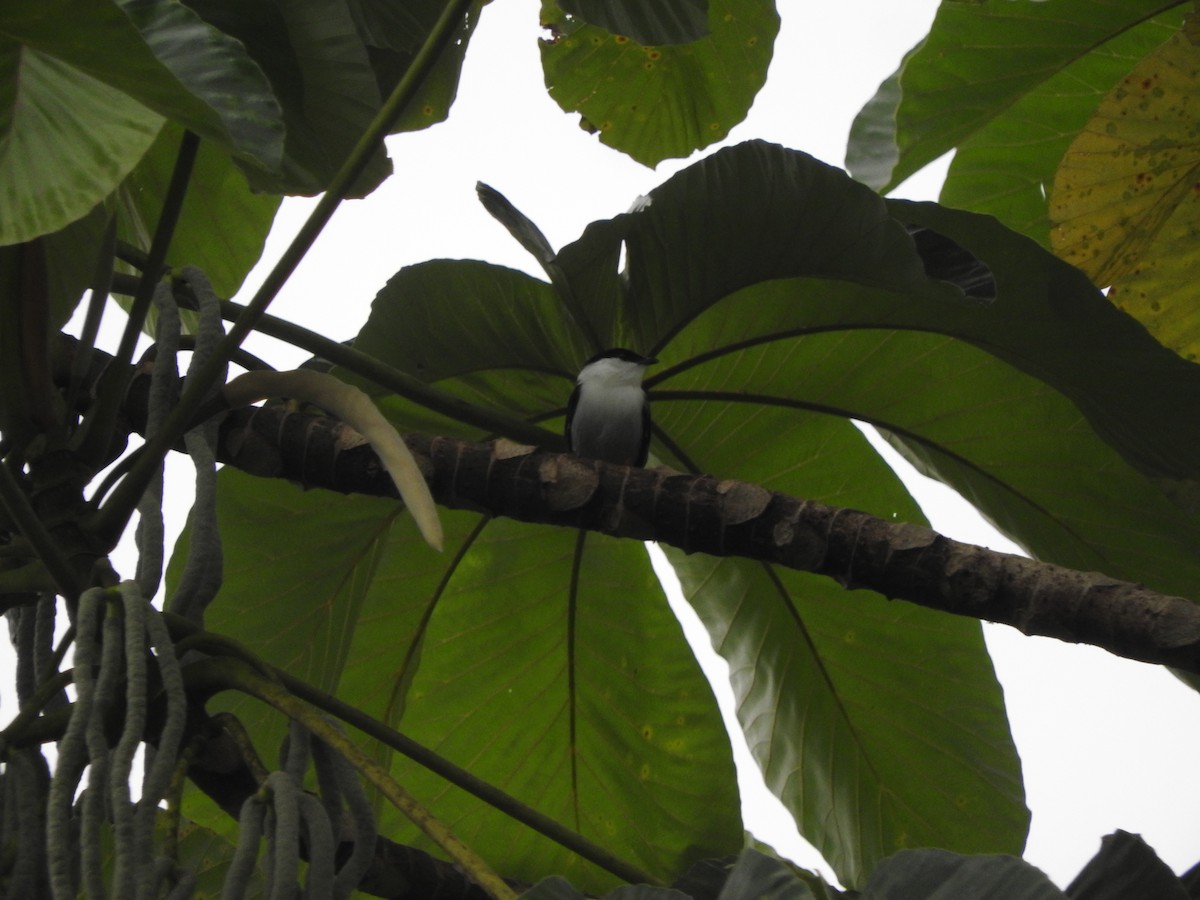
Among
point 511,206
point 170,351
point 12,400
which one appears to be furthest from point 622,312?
point 12,400

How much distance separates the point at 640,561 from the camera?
2.30 metres

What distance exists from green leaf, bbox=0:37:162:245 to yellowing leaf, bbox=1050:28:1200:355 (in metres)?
1.53

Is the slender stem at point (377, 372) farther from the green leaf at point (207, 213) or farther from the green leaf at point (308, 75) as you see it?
the green leaf at point (207, 213)

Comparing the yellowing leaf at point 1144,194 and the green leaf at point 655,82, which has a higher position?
the green leaf at point 655,82

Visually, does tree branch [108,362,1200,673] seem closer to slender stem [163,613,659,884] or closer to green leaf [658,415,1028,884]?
slender stem [163,613,659,884]

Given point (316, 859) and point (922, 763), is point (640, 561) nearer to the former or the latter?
point (922, 763)

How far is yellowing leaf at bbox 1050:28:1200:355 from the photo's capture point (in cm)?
213

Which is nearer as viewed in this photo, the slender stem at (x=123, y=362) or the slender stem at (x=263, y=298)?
the slender stem at (x=263, y=298)

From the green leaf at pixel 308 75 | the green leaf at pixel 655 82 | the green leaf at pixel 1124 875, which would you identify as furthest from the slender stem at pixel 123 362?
the green leaf at pixel 655 82

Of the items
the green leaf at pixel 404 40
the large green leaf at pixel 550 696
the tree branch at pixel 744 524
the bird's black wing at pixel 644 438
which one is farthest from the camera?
the bird's black wing at pixel 644 438

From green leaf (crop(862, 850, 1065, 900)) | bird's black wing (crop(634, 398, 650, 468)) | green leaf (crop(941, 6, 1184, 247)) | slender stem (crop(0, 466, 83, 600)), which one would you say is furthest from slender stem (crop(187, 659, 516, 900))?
green leaf (crop(941, 6, 1184, 247))

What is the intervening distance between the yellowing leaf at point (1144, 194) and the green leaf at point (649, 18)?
0.71 metres

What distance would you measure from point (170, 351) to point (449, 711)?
3.49 feet

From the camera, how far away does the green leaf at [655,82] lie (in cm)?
268
